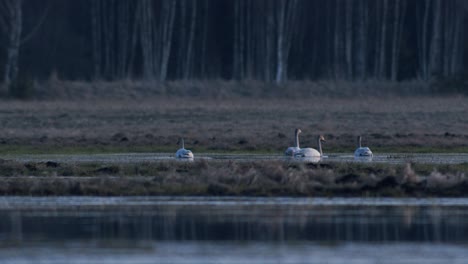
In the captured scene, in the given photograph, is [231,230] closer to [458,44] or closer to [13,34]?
[13,34]

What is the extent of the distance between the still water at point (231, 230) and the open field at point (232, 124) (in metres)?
13.0

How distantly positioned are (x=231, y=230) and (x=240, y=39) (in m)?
50.0

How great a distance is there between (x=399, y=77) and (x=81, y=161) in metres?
43.2

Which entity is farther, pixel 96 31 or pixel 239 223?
pixel 96 31

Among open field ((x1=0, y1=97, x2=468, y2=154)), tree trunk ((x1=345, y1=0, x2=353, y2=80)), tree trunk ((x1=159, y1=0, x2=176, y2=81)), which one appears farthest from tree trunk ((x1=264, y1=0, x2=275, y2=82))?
open field ((x1=0, y1=97, x2=468, y2=154))

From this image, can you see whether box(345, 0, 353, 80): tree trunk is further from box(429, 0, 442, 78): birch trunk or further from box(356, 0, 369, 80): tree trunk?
box(429, 0, 442, 78): birch trunk

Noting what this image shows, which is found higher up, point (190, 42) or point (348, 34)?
point (348, 34)

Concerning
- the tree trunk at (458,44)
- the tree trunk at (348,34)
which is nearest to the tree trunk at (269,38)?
the tree trunk at (348,34)

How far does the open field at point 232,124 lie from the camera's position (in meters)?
33.9

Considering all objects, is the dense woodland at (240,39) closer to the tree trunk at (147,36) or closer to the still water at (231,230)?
the tree trunk at (147,36)

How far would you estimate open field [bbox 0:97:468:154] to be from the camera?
33.9 meters

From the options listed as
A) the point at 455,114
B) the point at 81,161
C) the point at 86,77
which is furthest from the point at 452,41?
the point at 81,161

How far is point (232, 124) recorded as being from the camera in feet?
128

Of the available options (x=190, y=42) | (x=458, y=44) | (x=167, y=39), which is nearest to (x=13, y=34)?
(x=167, y=39)
